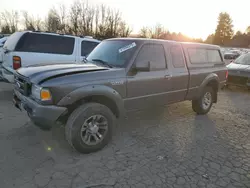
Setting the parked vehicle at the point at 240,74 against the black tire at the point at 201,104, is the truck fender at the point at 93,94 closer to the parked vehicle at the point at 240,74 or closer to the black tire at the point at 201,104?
the black tire at the point at 201,104

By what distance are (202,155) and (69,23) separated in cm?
3408

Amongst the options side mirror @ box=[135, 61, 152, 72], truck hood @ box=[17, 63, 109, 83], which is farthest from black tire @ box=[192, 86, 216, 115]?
truck hood @ box=[17, 63, 109, 83]

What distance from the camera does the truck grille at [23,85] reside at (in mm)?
3100

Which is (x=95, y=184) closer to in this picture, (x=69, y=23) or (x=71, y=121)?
(x=71, y=121)

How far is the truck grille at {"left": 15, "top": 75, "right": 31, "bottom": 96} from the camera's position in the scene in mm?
3100

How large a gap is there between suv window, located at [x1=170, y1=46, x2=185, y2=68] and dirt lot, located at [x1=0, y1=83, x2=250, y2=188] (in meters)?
1.39

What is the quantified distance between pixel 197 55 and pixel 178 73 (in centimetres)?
99

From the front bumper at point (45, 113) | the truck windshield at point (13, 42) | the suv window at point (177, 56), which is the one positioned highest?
the truck windshield at point (13, 42)

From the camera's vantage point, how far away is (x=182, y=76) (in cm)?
446

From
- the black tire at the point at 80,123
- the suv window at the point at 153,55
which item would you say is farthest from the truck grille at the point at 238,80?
the black tire at the point at 80,123

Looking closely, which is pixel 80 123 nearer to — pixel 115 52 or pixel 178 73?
pixel 115 52

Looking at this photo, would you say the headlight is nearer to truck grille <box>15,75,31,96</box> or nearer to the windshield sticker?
truck grille <box>15,75,31,96</box>

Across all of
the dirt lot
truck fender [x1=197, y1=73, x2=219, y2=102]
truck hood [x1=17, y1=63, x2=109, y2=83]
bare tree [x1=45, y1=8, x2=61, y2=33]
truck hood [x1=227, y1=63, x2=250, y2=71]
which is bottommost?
the dirt lot

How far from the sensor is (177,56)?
4414mm
